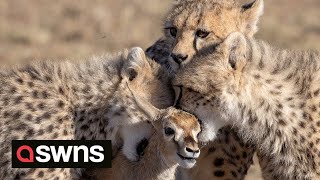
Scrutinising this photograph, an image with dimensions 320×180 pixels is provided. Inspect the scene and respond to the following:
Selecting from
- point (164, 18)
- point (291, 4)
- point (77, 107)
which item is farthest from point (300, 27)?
point (77, 107)

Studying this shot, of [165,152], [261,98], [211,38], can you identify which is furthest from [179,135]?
[211,38]

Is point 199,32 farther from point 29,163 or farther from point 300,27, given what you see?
point 300,27

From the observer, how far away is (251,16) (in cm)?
699

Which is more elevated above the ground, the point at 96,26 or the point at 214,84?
the point at 214,84

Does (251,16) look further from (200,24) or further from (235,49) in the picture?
(235,49)

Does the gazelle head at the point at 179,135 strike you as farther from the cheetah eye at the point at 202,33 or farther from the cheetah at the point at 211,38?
Result: the cheetah eye at the point at 202,33

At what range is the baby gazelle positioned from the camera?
19.5 ft

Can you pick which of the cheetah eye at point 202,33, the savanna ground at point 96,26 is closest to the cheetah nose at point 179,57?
the cheetah eye at point 202,33

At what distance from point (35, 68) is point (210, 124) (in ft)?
3.63

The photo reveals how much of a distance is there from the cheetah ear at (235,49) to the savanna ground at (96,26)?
5290mm

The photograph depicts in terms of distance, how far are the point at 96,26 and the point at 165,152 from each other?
766 cm

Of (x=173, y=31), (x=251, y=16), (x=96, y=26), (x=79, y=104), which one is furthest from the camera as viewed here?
(x=96, y=26)

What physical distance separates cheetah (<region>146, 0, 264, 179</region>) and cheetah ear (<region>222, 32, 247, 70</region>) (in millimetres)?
372

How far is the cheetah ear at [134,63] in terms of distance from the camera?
644 cm
